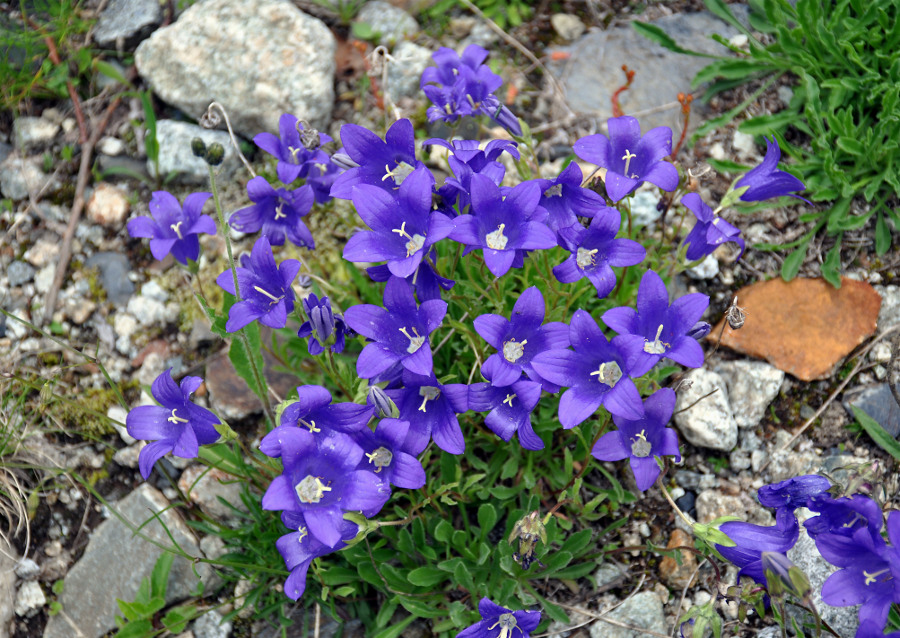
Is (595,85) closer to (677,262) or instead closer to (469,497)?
(677,262)

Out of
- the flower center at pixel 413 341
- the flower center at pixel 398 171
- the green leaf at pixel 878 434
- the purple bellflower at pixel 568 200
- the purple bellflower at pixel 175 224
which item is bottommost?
the green leaf at pixel 878 434

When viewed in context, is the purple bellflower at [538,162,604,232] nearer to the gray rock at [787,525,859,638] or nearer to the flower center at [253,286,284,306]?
the flower center at [253,286,284,306]

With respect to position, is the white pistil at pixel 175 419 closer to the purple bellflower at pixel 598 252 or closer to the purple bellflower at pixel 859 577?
the purple bellflower at pixel 598 252

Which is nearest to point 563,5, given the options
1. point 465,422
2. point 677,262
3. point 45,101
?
point 677,262

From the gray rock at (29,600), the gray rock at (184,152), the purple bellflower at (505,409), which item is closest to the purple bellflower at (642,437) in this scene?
the purple bellflower at (505,409)

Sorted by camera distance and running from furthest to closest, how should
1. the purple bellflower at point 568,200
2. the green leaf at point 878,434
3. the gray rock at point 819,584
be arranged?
the green leaf at point 878,434
the gray rock at point 819,584
the purple bellflower at point 568,200

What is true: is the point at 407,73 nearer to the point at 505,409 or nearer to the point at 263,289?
the point at 263,289

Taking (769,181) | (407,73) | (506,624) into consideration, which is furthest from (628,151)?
(407,73)
